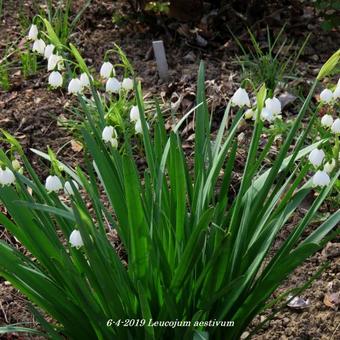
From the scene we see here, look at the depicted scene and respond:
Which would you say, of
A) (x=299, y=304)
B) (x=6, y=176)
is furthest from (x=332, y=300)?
(x=6, y=176)

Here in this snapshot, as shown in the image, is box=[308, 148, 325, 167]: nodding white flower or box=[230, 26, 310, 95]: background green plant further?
box=[230, 26, 310, 95]: background green plant

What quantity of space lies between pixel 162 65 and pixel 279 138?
830 mm

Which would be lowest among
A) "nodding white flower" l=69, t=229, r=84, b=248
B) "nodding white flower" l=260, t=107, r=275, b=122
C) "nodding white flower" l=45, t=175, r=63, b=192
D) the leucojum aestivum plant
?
the leucojum aestivum plant

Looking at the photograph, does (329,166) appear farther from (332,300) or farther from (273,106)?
(332,300)

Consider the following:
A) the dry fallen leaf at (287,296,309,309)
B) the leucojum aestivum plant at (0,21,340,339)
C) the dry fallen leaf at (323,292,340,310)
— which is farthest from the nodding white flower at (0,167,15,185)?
the dry fallen leaf at (323,292,340,310)

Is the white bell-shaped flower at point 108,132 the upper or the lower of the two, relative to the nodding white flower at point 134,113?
upper

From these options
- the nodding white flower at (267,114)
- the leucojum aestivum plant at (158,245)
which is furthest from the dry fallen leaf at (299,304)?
the nodding white flower at (267,114)

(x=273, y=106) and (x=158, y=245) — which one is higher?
(x=273, y=106)

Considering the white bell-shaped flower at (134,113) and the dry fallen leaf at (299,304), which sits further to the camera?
the dry fallen leaf at (299,304)

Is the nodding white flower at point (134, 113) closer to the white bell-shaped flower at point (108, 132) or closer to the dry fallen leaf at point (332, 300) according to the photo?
the white bell-shaped flower at point (108, 132)

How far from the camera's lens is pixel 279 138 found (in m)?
3.16

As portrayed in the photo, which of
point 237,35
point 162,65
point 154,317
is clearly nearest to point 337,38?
point 237,35

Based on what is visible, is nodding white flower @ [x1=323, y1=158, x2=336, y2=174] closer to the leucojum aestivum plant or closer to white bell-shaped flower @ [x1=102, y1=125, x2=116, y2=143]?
the leucojum aestivum plant

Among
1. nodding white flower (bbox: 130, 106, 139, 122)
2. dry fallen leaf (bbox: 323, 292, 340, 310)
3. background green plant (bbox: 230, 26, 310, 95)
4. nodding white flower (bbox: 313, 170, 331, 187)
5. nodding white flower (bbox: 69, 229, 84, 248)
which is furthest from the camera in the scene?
background green plant (bbox: 230, 26, 310, 95)
